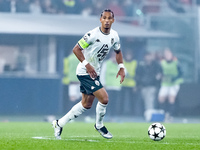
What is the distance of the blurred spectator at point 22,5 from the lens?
23.6m

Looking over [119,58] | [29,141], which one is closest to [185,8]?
[119,58]

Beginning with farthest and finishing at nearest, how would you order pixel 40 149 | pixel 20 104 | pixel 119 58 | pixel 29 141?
pixel 20 104
pixel 119 58
pixel 29 141
pixel 40 149

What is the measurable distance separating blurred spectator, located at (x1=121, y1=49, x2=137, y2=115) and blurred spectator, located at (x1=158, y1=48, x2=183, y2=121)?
938mm

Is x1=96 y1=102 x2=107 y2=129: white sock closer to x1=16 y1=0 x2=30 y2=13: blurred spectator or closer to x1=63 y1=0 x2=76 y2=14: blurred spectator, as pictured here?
x1=16 y1=0 x2=30 y2=13: blurred spectator

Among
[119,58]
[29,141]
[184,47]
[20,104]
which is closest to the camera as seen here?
[29,141]

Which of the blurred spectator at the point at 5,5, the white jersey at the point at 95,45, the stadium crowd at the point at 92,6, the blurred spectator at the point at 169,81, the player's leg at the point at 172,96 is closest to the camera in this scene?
the white jersey at the point at 95,45

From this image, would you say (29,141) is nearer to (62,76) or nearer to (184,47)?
(62,76)

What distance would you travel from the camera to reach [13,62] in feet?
76.4

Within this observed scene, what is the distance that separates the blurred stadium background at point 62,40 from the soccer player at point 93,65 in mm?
12245

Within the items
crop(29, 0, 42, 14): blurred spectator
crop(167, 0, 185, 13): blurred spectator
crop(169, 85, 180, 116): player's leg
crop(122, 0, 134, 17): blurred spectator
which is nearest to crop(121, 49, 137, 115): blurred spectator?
crop(169, 85, 180, 116): player's leg

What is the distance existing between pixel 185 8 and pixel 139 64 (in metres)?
3.29

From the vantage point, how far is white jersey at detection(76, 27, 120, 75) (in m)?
10.6

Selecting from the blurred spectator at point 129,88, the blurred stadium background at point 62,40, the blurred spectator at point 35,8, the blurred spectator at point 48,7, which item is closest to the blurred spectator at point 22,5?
the blurred stadium background at point 62,40

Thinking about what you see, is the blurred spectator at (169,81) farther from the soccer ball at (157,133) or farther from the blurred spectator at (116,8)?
the soccer ball at (157,133)
